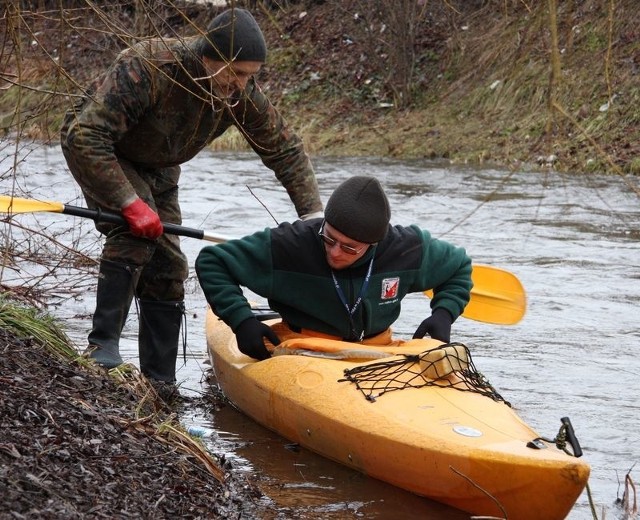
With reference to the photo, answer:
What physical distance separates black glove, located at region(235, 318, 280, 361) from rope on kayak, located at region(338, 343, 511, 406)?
0.50 m

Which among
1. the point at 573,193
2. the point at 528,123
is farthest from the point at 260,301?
the point at 528,123

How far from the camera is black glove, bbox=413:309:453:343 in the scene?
4.58 m

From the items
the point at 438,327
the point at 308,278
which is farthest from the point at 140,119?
the point at 438,327

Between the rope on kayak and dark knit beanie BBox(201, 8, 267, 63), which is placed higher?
dark knit beanie BBox(201, 8, 267, 63)

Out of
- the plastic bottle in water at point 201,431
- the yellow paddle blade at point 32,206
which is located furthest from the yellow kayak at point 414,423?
the yellow paddle blade at point 32,206

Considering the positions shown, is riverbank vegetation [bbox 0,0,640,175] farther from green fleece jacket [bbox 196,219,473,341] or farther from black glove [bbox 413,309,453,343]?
green fleece jacket [bbox 196,219,473,341]

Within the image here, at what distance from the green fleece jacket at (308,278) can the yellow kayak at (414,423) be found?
15 cm

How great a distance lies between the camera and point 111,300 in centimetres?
470

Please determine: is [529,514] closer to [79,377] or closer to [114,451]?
[114,451]

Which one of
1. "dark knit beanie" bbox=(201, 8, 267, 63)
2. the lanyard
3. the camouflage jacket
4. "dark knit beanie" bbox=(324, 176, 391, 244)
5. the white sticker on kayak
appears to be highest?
"dark knit beanie" bbox=(201, 8, 267, 63)

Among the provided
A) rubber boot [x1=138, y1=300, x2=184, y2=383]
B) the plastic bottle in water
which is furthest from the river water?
rubber boot [x1=138, y1=300, x2=184, y2=383]

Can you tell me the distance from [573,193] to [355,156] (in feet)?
14.4

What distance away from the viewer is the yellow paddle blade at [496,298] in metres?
5.50

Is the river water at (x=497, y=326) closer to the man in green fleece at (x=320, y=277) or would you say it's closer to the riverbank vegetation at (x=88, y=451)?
the riverbank vegetation at (x=88, y=451)
